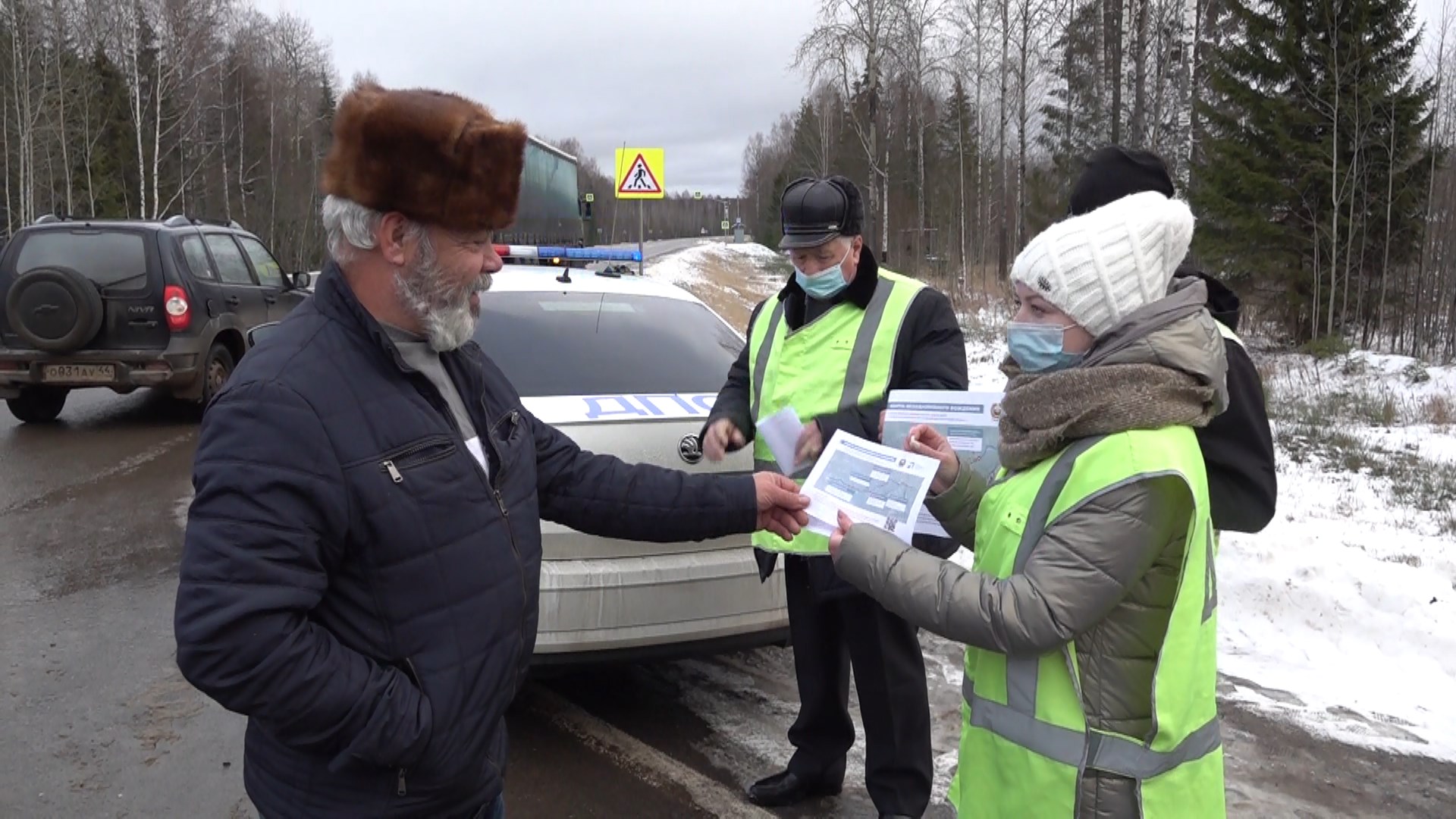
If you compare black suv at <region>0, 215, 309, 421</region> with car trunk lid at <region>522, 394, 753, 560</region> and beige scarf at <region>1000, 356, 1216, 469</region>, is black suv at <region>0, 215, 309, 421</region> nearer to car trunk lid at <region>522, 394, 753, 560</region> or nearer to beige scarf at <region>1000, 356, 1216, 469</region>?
car trunk lid at <region>522, 394, 753, 560</region>

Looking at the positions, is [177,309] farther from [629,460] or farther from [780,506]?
[780,506]

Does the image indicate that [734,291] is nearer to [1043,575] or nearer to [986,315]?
[986,315]

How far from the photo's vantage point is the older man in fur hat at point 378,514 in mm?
1409

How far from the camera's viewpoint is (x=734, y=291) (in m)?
31.2

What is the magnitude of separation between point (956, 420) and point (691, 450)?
126 cm

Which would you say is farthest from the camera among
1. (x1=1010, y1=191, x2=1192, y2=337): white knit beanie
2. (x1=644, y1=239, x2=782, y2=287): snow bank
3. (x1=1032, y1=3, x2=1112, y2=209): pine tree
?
(x1=644, y1=239, x2=782, y2=287): snow bank

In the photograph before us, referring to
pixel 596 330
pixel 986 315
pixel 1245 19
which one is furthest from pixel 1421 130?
pixel 596 330

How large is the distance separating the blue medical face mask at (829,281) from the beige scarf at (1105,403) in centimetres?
121

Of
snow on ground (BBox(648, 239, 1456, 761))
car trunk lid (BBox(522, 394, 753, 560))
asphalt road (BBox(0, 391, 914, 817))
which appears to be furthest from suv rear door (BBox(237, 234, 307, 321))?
snow on ground (BBox(648, 239, 1456, 761))

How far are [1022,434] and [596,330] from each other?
2.73 metres

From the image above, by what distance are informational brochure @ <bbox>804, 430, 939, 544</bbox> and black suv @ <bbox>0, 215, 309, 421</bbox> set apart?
826 centimetres

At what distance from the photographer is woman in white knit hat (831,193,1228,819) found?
1.65m

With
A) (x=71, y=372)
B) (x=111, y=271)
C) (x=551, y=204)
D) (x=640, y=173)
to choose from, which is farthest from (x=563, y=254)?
(x=551, y=204)

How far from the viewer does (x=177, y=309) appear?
9.38 m
